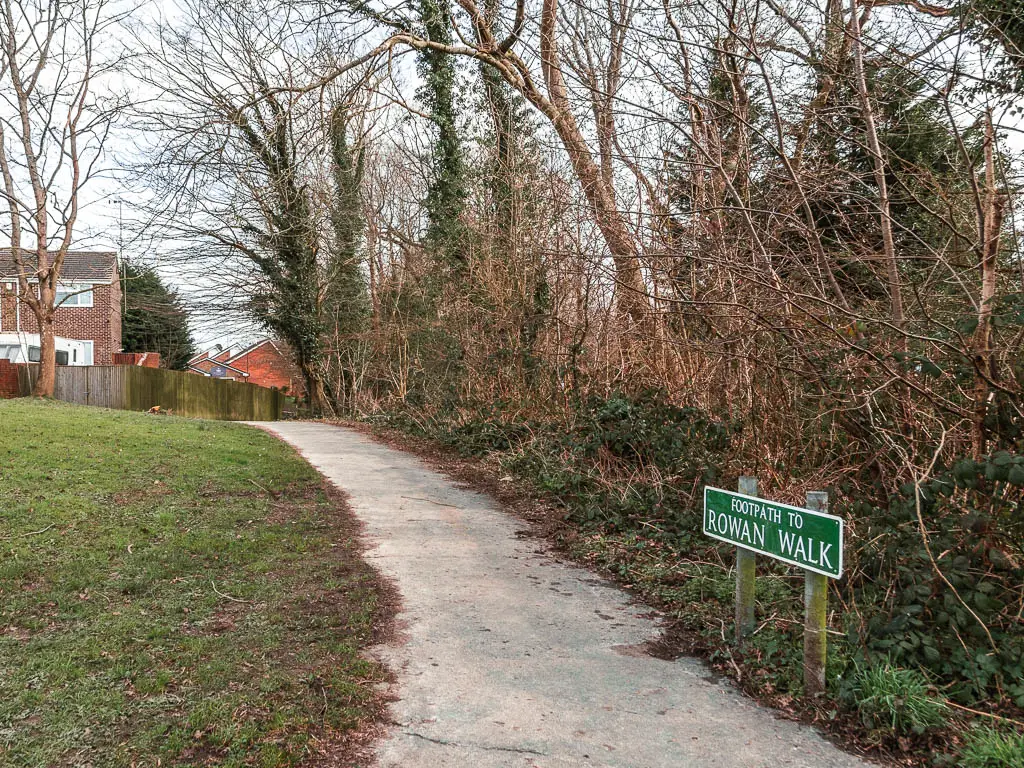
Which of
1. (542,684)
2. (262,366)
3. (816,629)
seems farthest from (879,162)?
(262,366)

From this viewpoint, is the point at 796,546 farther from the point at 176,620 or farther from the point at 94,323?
the point at 94,323

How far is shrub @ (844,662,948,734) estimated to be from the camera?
3605 millimetres

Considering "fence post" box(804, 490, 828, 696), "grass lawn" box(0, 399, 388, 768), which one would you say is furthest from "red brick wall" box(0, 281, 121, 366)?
"fence post" box(804, 490, 828, 696)

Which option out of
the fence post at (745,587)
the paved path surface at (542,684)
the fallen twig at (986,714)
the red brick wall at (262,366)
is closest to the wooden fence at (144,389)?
the paved path surface at (542,684)

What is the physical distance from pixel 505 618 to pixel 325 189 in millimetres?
20588

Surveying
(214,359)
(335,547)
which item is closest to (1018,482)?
(335,547)

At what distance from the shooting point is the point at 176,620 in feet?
16.6

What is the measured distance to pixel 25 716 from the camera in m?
3.62

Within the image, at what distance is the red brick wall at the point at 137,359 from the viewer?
36750 mm

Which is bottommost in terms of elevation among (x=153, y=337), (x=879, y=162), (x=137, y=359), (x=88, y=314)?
(x=879, y=162)

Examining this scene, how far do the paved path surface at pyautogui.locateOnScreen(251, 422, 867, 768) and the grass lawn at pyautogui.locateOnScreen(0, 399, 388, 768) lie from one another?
1.05 feet

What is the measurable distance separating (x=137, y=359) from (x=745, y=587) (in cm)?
3982

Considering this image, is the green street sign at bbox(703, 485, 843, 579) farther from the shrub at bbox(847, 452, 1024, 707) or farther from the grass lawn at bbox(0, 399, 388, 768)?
the grass lawn at bbox(0, 399, 388, 768)

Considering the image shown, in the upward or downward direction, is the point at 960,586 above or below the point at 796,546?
below
